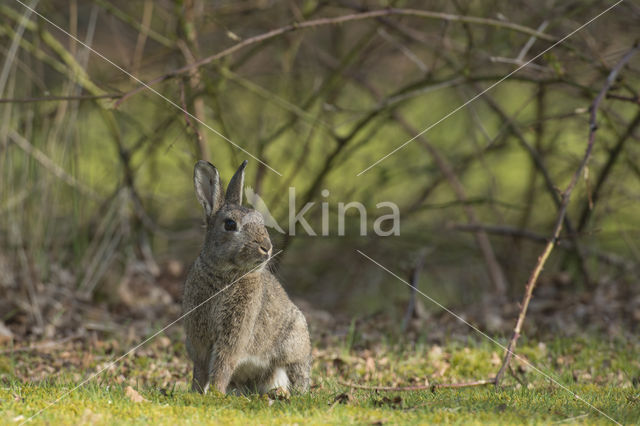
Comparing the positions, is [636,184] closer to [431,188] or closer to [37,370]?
[431,188]

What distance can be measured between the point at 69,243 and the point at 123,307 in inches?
37.0

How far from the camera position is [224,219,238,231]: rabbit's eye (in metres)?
4.56

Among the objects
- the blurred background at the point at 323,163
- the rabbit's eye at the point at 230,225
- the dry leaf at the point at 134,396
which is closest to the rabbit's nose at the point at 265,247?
the rabbit's eye at the point at 230,225

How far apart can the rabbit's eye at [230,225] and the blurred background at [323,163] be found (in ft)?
3.19

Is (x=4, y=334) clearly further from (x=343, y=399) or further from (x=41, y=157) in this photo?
(x=343, y=399)

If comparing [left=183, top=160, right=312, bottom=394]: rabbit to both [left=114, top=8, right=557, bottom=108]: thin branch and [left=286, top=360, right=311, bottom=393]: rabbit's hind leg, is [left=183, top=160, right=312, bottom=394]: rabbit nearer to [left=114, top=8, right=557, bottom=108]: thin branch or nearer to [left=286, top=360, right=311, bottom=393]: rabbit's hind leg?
[left=286, top=360, right=311, bottom=393]: rabbit's hind leg

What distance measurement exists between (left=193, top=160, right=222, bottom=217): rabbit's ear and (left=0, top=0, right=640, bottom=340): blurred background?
2.09ft

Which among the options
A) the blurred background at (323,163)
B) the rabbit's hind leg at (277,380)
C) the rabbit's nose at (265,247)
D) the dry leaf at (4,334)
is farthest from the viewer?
the blurred background at (323,163)

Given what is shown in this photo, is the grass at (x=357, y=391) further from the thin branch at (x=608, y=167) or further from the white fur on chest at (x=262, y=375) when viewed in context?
the thin branch at (x=608, y=167)

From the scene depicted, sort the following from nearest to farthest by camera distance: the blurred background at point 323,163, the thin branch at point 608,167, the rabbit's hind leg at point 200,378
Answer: the rabbit's hind leg at point 200,378, the blurred background at point 323,163, the thin branch at point 608,167

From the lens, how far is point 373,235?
9414 mm

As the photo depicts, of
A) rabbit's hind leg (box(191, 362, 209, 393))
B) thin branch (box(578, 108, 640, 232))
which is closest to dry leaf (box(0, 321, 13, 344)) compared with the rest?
rabbit's hind leg (box(191, 362, 209, 393))

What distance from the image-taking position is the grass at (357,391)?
3938 millimetres

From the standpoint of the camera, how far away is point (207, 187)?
4840 millimetres
